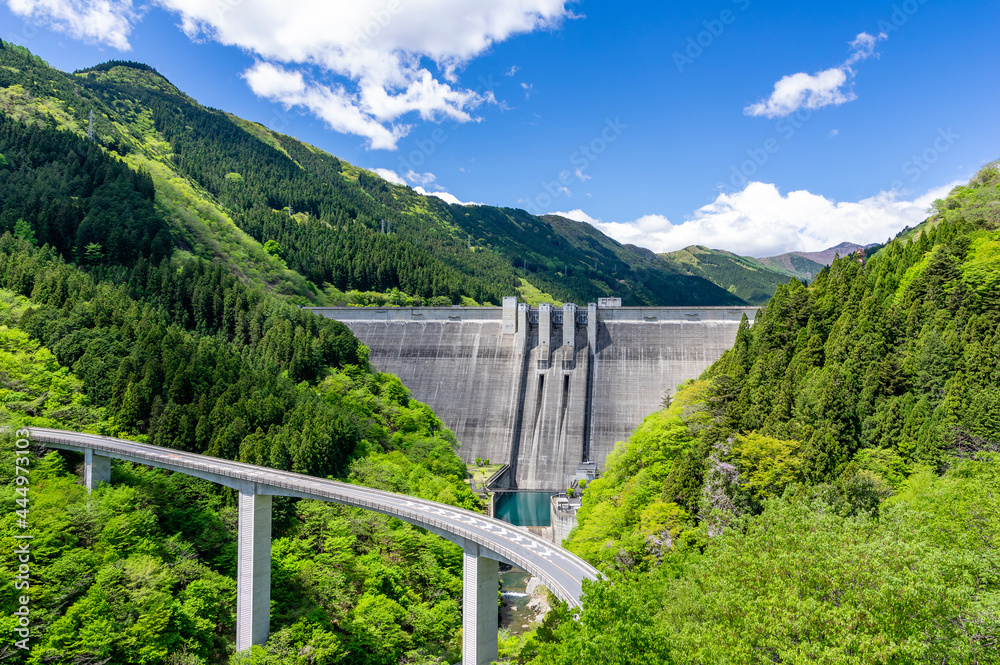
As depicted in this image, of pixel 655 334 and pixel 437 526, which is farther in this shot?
pixel 655 334

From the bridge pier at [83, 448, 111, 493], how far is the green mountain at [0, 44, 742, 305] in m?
36.3

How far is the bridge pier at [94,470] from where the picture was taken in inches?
1272

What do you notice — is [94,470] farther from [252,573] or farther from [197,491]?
[252,573]

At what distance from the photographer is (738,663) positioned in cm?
1286

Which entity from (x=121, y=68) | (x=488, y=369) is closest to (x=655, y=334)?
(x=488, y=369)

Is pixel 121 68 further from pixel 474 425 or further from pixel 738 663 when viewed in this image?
pixel 738 663

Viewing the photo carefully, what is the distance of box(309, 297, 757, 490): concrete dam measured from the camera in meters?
58.4

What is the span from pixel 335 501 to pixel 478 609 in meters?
9.88

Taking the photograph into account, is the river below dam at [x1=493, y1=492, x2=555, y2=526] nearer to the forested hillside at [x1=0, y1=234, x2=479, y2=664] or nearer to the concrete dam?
the concrete dam

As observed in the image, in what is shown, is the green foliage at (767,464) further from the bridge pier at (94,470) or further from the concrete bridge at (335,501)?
the bridge pier at (94,470)

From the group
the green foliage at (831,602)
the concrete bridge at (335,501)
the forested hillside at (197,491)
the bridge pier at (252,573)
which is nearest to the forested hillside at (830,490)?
the green foliage at (831,602)

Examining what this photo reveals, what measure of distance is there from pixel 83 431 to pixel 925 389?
4401 centimetres
